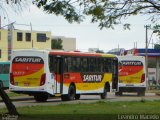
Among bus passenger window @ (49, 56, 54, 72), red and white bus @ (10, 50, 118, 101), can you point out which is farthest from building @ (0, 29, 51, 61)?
bus passenger window @ (49, 56, 54, 72)

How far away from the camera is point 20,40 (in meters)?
98.1

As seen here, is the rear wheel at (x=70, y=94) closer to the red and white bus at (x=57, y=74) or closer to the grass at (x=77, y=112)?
the red and white bus at (x=57, y=74)

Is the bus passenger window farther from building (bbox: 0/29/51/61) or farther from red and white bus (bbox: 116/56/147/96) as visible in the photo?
building (bbox: 0/29/51/61)

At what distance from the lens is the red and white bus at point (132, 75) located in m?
42.2

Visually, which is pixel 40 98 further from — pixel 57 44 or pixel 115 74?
pixel 57 44

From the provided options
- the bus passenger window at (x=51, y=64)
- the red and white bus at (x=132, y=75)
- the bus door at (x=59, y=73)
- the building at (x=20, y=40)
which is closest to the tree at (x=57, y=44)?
the building at (x=20, y=40)

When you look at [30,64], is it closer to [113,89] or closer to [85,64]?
[85,64]

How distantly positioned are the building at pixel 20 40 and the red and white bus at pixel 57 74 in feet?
180

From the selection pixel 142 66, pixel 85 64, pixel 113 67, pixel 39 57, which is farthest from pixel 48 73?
pixel 142 66

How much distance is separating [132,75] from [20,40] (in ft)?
190

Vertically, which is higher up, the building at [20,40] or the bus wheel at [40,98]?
the building at [20,40]

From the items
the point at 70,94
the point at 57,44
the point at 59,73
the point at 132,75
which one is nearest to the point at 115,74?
the point at 132,75

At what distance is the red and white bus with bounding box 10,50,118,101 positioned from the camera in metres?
30.8

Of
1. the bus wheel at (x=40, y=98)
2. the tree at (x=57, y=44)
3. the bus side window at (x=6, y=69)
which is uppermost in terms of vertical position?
the tree at (x=57, y=44)
